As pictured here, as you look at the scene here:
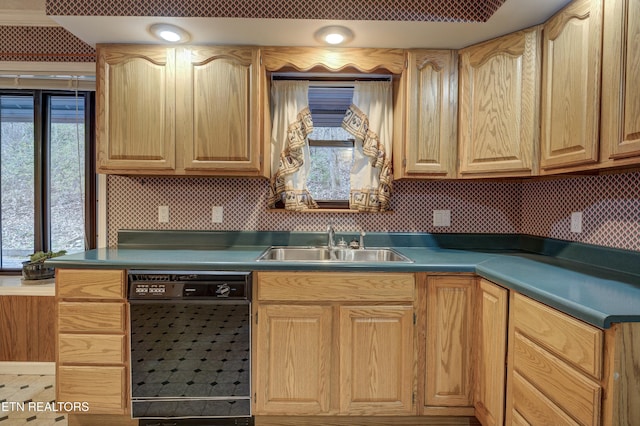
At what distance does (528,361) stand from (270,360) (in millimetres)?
1107

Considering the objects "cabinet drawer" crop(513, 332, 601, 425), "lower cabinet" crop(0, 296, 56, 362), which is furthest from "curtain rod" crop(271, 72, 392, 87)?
"lower cabinet" crop(0, 296, 56, 362)

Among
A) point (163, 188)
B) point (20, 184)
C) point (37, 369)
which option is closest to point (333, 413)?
point (163, 188)

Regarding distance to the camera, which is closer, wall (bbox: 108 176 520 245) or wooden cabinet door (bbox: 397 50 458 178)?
wooden cabinet door (bbox: 397 50 458 178)

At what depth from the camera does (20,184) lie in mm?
2512

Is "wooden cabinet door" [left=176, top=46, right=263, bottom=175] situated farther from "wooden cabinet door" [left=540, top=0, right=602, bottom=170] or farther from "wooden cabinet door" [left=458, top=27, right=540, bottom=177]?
"wooden cabinet door" [left=540, top=0, right=602, bottom=170]

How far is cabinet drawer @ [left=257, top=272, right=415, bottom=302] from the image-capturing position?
168 cm

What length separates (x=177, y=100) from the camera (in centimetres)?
196

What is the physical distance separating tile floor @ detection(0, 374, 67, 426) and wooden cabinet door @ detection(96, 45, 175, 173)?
1.40 m

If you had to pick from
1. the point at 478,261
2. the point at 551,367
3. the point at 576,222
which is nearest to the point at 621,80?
the point at 576,222

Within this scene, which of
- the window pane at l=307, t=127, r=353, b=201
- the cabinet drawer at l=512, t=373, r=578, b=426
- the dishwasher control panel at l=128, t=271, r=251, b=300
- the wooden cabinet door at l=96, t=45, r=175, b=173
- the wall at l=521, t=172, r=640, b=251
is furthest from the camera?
the window pane at l=307, t=127, r=353, b=201

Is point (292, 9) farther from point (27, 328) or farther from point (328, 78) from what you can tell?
point (27, 328)

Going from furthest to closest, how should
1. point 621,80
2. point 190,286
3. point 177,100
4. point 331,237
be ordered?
point 331,237, point 177,100, point 190,286, point 621,80

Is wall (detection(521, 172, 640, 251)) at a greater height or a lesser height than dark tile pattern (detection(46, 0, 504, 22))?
lesser

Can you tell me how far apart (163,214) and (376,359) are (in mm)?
1598
